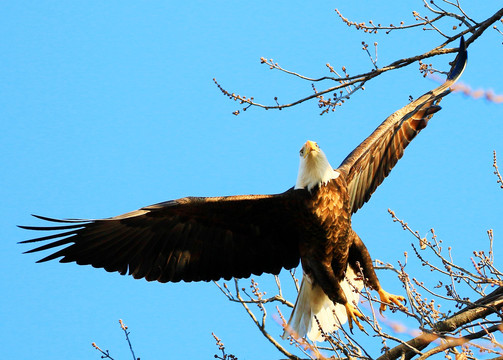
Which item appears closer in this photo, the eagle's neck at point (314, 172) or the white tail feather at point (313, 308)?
the eagle's neck at point (314, 172)

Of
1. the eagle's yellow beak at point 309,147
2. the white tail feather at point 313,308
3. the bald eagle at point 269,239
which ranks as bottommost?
the white tail feather at point 313,308

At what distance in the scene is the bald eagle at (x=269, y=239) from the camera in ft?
18.4

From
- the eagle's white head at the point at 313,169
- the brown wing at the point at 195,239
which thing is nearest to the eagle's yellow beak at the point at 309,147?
the eagle's white head at the point at 313,169

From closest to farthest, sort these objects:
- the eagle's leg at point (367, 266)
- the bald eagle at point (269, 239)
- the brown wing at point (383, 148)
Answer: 1. the bald eagle at point (269, 239)
2. the eagle's leg at point (367, 266)
3. the brown wing at point (383, 148)

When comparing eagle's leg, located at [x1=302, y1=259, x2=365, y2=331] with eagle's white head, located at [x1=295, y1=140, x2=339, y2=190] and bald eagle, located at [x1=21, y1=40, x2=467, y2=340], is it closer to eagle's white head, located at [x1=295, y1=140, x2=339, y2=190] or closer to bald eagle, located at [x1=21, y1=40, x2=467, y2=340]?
bald eagle, located at [x1=21, y1=40, x2=467, y2=340]

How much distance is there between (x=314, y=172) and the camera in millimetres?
5676

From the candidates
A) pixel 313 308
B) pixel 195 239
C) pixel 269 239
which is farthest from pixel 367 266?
pixel 195 239

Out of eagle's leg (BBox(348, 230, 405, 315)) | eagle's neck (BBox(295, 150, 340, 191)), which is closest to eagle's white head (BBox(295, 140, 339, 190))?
eagle's neck (BBox(295, 150, 340, 191))

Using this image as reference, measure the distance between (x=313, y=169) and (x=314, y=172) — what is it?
46 mm

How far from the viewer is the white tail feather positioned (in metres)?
5.89

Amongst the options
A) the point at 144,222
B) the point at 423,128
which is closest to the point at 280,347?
the point at 144,222

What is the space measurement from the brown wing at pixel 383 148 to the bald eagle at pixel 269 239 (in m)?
0.01

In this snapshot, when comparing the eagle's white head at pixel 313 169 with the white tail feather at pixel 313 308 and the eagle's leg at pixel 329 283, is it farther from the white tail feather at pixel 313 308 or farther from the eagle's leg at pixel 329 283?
the white tail feather at pixel 313 308

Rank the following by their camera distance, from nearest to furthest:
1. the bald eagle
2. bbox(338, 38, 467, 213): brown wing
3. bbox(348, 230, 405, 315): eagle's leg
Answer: the bald eagle → bbox(348, 230, 405, 315): eagle's leg → bbox(338, 38, 467, 213): brown wing
